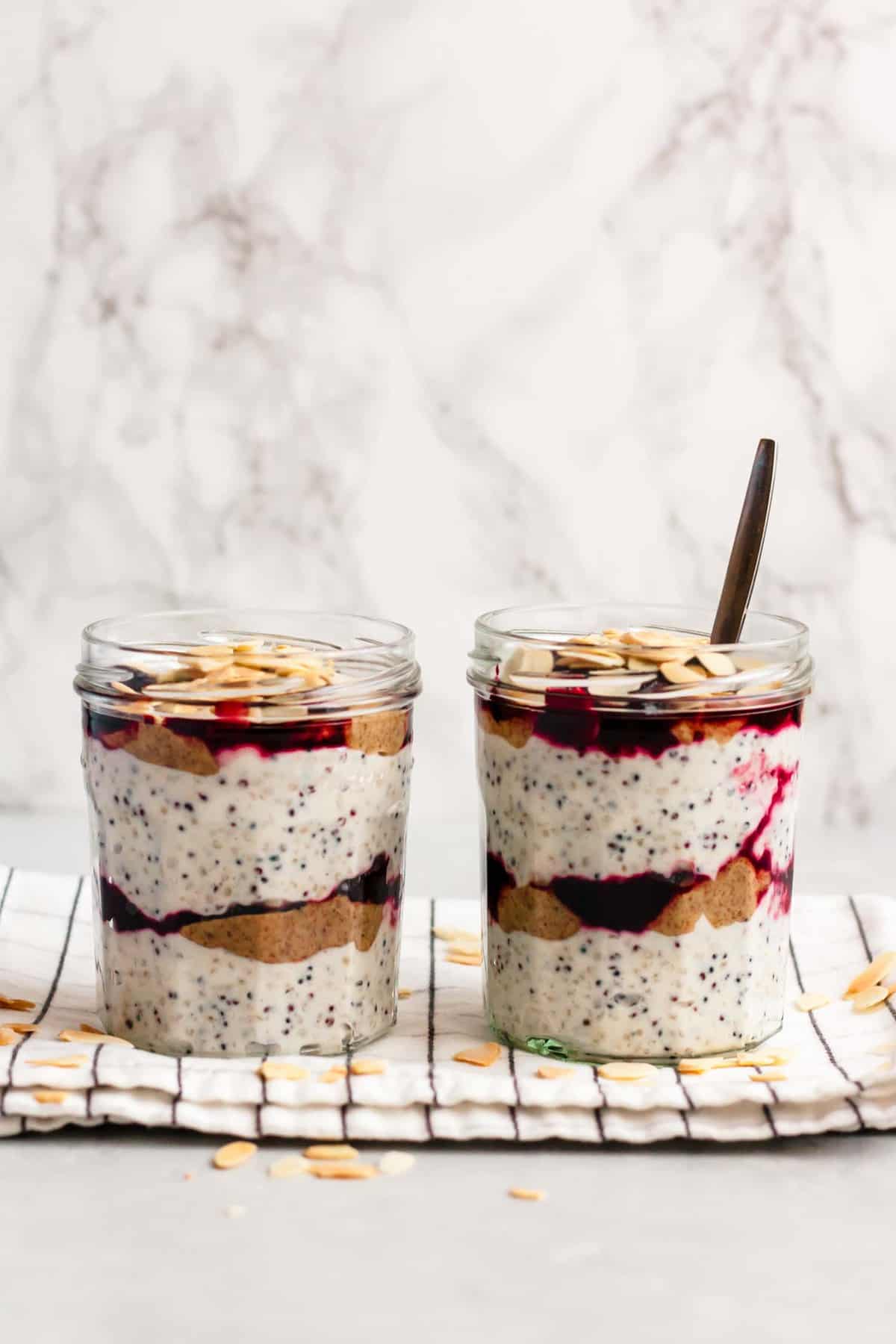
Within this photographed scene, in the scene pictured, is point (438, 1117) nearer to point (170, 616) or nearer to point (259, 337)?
point (170, 616)

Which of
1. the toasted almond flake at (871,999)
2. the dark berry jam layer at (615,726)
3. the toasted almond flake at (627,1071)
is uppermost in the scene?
the dark berry jam layer at (615,726)

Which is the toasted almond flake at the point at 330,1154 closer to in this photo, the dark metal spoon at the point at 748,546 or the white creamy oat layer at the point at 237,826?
the white creamy oat layer at the point at 237,826

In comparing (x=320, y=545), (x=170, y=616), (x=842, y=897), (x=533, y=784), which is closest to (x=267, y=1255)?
(x=533, y=784)

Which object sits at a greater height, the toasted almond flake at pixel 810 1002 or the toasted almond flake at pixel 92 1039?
the toasted almond flake at pixel 92 1039

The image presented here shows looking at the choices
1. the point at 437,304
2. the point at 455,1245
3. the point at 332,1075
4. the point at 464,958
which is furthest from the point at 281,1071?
the point at 437,304

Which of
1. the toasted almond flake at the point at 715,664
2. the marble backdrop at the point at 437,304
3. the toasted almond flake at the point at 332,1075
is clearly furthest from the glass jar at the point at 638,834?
the marble backdrop at the point at 437,304

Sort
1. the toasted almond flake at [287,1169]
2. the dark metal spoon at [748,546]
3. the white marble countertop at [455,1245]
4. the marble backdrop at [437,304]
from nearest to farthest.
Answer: the white marble countertop at [455,1245]
the toasted almond flake at [287,1169]
the dark metal spoon at [748,546]
the marble backdrop at [437,304]

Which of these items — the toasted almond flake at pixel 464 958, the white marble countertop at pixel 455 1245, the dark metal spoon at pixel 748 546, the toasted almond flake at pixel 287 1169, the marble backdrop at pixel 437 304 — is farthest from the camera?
the marble backdrop at pixel 437 304

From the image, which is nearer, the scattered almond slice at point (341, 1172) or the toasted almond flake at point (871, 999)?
the scattered almond slice at point (341, 1172)
